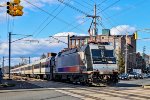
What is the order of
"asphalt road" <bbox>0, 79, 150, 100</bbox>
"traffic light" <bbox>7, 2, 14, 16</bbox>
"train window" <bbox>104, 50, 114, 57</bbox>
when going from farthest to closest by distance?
"train window" <bbox>104, 50, 114, 57</bbox>
"traffic light" <bbox>7, 2, 14, 16</bbox>
"asphalt road" <bbox>0, 79, 150, 100</bbox>

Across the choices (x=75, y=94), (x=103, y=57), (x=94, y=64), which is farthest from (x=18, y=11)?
(x=103, y=57)

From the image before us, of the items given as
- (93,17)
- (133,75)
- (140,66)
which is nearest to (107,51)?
(93,17)

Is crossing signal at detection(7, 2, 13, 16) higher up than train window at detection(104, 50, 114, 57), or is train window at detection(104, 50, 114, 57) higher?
crossing signal at detection(7, 2, 13, 16)

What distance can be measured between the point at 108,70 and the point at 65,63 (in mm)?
8837

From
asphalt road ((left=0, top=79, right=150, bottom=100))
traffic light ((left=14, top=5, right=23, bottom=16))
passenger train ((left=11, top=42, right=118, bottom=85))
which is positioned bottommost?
asphalt road ((left=0, top=79, right=150, bottom=100))

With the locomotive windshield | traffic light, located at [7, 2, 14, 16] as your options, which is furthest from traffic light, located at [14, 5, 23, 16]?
the locomotive windshield

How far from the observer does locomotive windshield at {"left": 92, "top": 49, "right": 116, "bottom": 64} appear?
1353 inches

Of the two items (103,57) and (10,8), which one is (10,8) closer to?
(10,8)

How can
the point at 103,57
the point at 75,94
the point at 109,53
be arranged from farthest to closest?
the point at 109,53, the point at 103,57, the point at 75,94

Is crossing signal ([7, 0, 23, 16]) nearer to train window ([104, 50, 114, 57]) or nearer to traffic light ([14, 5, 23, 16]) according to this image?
traffic light ([14, 5, 23, 16])

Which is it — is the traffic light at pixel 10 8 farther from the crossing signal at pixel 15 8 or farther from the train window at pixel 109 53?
the train window at pixel 109 53

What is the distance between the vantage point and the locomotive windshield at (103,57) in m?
34.4

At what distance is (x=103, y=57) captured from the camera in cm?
3469

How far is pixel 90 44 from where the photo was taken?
35281 millimetres
